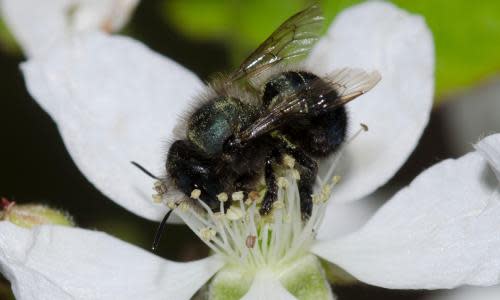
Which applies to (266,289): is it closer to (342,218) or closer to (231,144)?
(231,144)

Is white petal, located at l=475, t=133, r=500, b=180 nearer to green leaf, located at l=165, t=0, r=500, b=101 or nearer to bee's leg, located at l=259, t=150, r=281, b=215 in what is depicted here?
bee's leg, located at l=259, t=150, r=281, b=215

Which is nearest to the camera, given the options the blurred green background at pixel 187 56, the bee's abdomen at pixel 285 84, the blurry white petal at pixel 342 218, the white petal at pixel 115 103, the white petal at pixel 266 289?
the bee's abdomen at pixel 285 84

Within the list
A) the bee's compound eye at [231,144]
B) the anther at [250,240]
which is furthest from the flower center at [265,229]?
the bee's compound eye at [231,144]

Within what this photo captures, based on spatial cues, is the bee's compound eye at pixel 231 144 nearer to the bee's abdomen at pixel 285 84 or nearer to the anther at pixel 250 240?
the bee's abdomen at pixel 285 84

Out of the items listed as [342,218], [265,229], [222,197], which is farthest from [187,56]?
[222,197]

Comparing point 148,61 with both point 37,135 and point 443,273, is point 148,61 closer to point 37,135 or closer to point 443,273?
point 37,135

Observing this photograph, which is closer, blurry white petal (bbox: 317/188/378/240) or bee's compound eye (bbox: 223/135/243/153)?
bee's compound eye (bbox: 223/135/243/153)

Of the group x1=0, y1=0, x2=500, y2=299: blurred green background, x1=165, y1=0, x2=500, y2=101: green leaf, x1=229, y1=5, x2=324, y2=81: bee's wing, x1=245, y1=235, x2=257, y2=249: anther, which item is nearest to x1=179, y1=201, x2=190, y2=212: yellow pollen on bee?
x1=245, y1=235, x2=257, y2=249: anther
